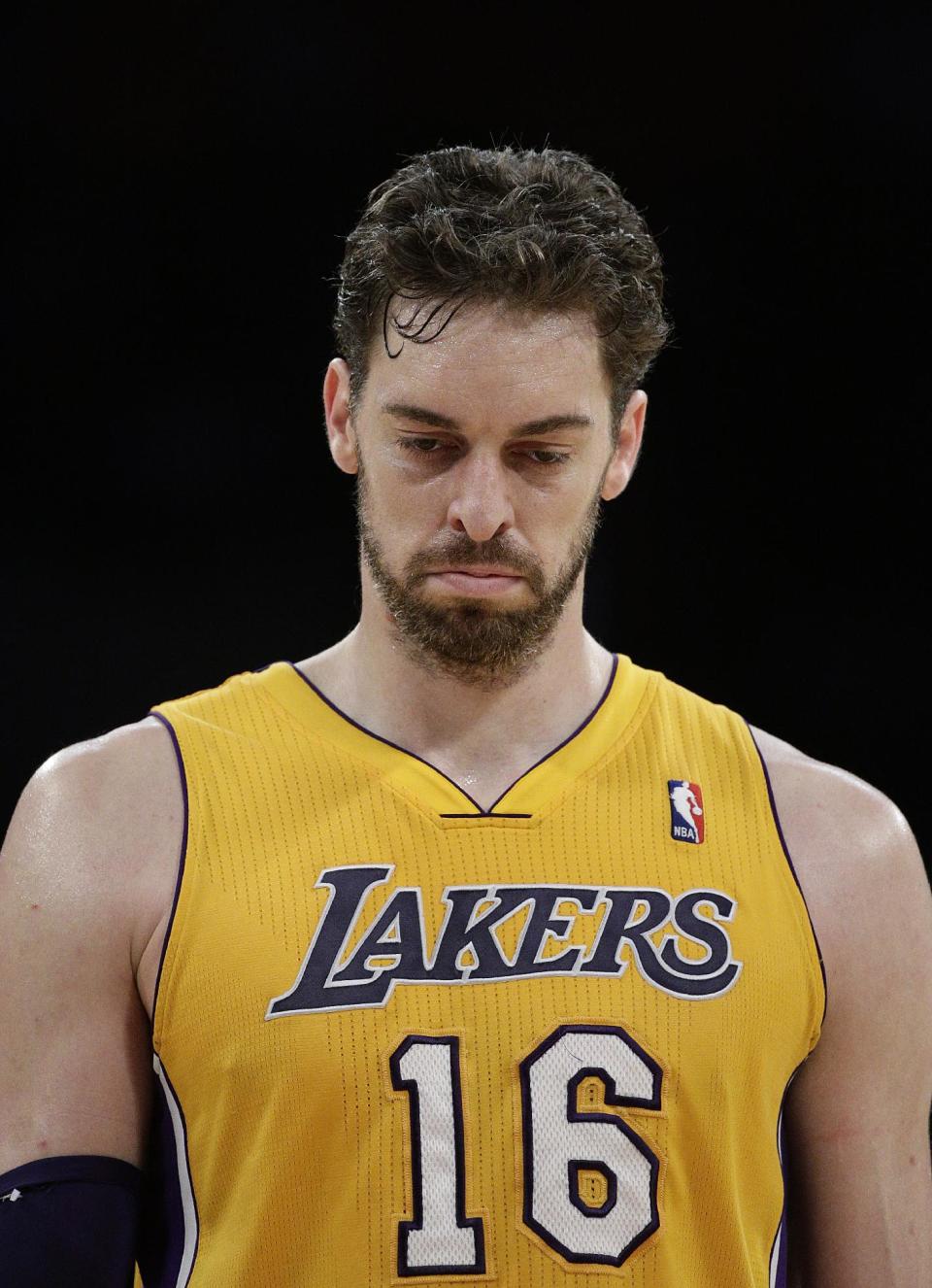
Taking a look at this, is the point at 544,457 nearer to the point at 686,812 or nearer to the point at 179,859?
the point at 686,812

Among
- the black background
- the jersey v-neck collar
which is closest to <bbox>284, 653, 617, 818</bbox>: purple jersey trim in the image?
the jersey v-neck collar

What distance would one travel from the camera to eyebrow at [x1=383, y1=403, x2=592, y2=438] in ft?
6.31

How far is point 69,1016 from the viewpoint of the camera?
1.84 meters

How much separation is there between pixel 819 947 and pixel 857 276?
2.40 metres

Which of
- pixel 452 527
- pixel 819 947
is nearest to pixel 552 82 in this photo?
pixel 452 527

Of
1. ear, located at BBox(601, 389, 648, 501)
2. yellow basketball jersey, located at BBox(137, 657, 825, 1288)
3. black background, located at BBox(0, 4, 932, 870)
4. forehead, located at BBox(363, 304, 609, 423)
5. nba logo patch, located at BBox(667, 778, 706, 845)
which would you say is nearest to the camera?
yellow basketball jersey, located at BBox(137, 657, 825, 1288)

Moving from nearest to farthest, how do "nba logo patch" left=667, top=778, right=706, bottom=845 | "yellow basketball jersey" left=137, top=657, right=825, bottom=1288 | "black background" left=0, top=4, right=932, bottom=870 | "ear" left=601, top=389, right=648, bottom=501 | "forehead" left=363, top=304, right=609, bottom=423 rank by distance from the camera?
"yellow basketball jersey" left=137, top=657, right=825, bottom=1288 < "forehead" left=363, top=304, right=609, bottom=423 < "nba logo patch" left=667, top=778, right=706, bottom=845 < "ear" left=601, top=389, right=648, bottom=501 < "black background" left=0, top=4, right=932, bottom=870

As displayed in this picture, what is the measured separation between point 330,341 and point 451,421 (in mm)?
1948

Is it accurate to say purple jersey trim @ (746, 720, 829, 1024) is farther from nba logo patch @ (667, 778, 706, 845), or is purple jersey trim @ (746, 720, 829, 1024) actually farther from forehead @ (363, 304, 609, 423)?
forehead @ (363, 304, 609, 423)

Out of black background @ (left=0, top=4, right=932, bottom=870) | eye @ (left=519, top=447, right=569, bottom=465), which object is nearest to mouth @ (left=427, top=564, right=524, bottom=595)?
eye @ (left=519, top=447, right=569, bottom=465)

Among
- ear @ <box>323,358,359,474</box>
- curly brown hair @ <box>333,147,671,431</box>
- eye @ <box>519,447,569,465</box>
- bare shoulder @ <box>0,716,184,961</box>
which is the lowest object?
bare shoulder @ <box>0,716,184,961</box>

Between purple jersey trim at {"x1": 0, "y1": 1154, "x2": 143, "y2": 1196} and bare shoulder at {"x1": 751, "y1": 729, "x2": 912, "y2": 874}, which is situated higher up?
bare shoulder at {"x1": 751, "y1": 729, "x2": 912, "y2": 874}

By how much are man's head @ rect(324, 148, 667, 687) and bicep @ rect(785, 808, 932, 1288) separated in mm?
543

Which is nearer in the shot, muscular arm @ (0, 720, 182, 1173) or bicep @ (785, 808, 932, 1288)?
muscular arm @ (0, 720, 182, 1173)
